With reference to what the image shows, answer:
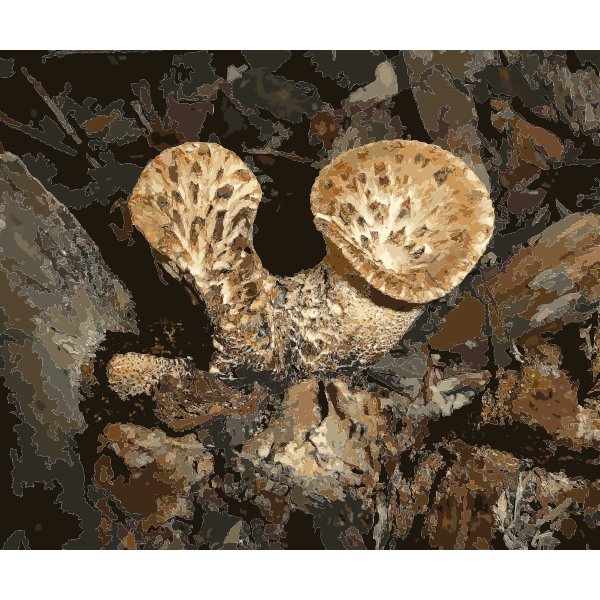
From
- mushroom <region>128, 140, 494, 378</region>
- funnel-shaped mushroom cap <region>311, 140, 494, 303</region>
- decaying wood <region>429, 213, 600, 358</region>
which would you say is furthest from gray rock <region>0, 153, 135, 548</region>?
decaying wood <region>429, 213, 600, 358</region>

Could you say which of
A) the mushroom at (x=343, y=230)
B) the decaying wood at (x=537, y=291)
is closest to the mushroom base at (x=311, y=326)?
the mushroom at (x=343, y=230)

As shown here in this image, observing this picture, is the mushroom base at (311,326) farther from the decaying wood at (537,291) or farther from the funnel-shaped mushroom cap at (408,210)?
the decaying wood at (537,291)

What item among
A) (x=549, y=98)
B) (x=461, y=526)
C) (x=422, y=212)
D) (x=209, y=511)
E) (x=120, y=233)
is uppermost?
(x=120, y=233)

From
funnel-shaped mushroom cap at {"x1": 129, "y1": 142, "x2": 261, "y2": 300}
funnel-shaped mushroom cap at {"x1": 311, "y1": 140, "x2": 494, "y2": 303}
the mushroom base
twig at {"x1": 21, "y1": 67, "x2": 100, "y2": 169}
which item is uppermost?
twig at {"x1": 21, "y1": 67, "x2": 100, "y2": 169}

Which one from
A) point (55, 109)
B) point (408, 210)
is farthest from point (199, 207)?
point (55, 109)

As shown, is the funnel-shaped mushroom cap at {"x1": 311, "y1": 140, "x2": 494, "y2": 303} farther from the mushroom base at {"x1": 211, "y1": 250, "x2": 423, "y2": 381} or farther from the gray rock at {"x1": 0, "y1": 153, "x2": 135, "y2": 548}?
the gray rock at {"x1": 0, "y1": 153, "x2": 135, "y2": 548}

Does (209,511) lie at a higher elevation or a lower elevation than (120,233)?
lower

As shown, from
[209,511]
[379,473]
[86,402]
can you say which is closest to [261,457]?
[209,511]

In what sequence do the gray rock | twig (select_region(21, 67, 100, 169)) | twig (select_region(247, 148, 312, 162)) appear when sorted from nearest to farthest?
the gray rock
twig (select_region(21, 67, 100, 169))
twig (select_region(247, 148, 312, 162))

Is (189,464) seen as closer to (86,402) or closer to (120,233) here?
(86,402)
